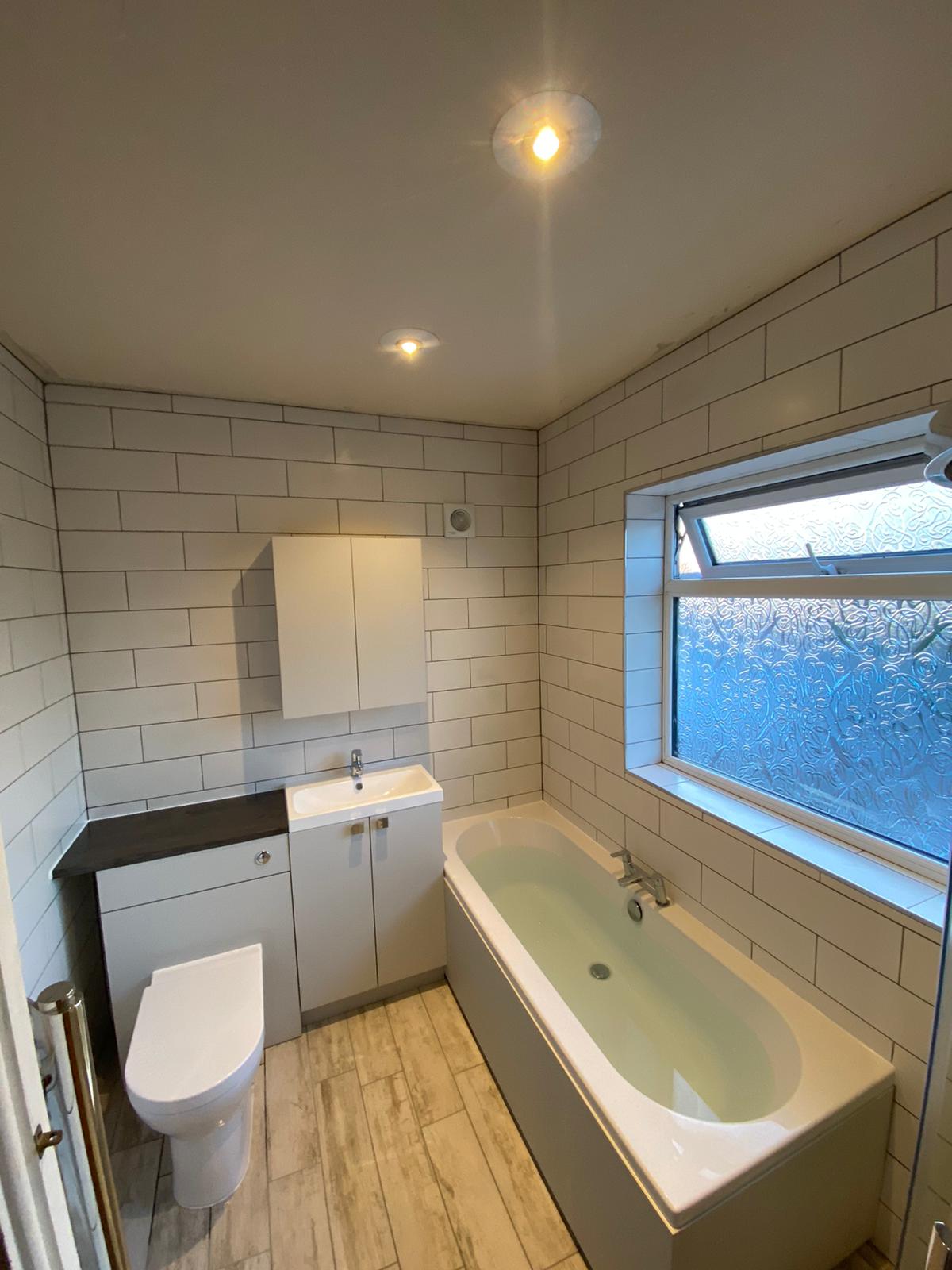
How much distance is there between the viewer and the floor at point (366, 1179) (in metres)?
1.34

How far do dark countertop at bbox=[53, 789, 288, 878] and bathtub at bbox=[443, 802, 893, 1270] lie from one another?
79 centimetres

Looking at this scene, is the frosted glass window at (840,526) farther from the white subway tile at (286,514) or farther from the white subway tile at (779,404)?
the white subway tile at (286,514)

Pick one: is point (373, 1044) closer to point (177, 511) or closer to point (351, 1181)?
point (351, 1181)

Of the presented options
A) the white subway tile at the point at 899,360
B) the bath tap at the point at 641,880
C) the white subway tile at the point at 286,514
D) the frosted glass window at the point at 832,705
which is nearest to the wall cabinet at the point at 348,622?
the white subway tile at the point at 286,514

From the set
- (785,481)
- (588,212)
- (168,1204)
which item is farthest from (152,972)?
(785,481)

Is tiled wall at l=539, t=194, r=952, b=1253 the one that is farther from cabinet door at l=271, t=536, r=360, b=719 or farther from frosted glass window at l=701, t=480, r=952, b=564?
cabinet door at l=271, t=536, r=360, b=719

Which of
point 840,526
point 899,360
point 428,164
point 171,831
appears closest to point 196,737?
point 171,831

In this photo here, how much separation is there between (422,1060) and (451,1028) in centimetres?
17

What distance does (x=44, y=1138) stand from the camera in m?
0.64

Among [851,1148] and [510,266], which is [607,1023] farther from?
[510,266]

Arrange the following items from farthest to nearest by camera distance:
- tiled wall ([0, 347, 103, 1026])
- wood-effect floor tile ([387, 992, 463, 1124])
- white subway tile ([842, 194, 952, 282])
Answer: wood-effect floor tile ([387, 992, 463, 1124]), tiled wall ([0, 347, 103, 1026]), white subway tile ([842, 194, 952, 282])

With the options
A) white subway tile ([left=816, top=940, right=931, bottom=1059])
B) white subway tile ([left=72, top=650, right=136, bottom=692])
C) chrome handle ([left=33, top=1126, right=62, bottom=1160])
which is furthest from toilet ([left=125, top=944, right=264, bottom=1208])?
white subway tile ([left=816, top=940, right=931, bottom=1059])

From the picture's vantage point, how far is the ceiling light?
2.75 ft

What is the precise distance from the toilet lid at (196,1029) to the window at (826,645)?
1.74m
